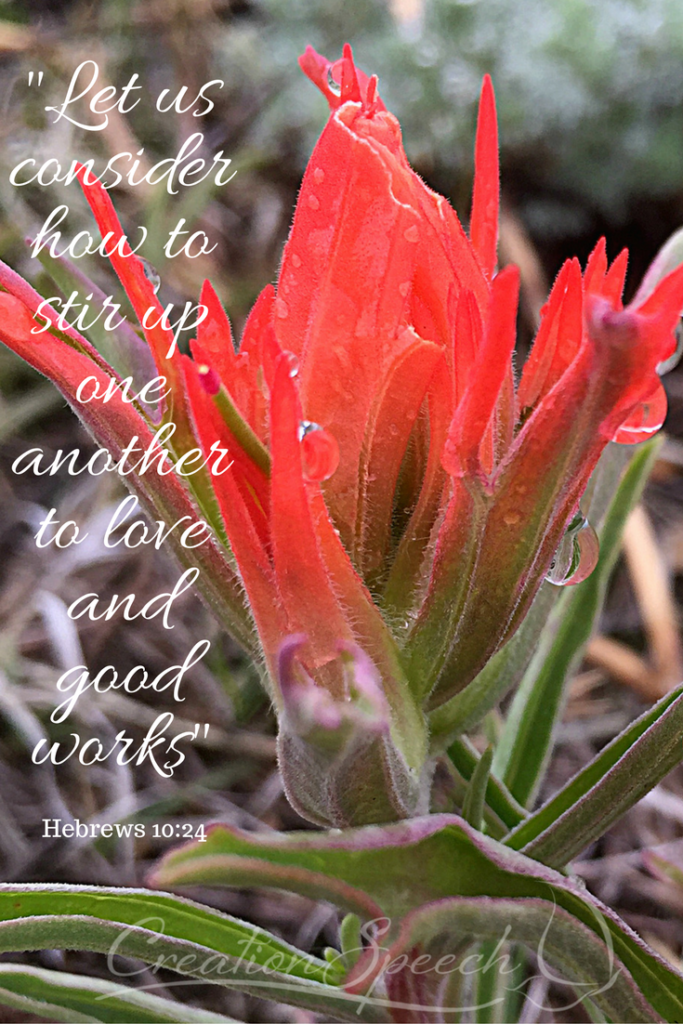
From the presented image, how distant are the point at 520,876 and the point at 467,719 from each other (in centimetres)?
10

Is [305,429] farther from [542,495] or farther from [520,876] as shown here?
[520,876]

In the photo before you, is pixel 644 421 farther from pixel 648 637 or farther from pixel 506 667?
pixel 648 637

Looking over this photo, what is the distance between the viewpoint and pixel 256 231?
4.87ft

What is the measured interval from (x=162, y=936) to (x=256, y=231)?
1267 millimetres

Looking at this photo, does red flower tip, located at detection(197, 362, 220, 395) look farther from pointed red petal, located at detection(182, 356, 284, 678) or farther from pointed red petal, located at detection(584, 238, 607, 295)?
pointed red petal, located at detection(584, 238, 607, 295)

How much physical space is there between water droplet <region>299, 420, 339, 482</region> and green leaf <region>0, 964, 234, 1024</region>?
0.34 metres

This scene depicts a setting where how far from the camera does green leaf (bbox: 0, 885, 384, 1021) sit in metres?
0.41

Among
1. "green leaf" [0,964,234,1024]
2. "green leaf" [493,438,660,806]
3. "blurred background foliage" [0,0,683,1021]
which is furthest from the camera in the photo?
"blurred background foliage" [0,0,683,1021]

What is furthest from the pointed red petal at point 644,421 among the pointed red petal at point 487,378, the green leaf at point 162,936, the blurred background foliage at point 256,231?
the blurred background foliage at point 256,231

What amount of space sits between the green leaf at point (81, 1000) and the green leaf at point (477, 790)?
0.20m

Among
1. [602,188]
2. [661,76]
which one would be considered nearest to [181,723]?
[602,188]

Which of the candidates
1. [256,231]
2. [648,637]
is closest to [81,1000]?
[648,637]

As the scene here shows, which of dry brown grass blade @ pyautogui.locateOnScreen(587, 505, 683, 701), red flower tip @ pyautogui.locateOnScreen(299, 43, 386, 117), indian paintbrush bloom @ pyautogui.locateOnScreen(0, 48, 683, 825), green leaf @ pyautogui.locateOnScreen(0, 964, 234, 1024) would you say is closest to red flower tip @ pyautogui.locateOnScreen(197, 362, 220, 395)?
indian paintbrush bloom @ pyautogui.locateOnScreen(0, 48, 683, 825)

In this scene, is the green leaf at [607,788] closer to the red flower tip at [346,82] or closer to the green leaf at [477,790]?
the green leaf at [477,790]
